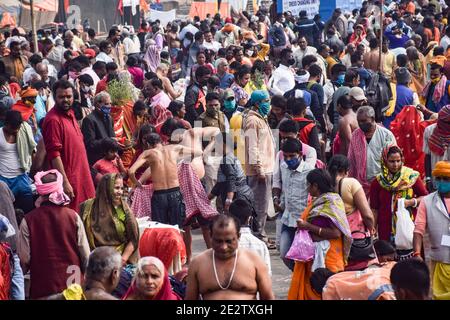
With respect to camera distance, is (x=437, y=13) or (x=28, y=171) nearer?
(x=28, y=171)

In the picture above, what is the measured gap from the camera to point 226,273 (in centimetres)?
705

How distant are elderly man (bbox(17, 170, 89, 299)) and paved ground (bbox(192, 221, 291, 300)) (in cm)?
207

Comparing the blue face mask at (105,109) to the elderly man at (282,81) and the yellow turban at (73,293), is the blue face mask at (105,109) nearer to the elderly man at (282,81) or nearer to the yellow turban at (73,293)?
the elderly man at (282,81)

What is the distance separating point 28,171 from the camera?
11.2 m

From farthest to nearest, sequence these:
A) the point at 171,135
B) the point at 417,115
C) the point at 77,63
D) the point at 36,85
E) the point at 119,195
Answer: the point at 77,63 → the point at 36,85 → the point at 417,115 → the point at 171,135 → the point at 119,195

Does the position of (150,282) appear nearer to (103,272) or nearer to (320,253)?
(103,272)

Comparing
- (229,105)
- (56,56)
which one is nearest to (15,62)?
(56,56)

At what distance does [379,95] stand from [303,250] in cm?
570

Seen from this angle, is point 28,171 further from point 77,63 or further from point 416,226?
point 77,63

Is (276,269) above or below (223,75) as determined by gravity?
below

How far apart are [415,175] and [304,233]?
49.5 inches

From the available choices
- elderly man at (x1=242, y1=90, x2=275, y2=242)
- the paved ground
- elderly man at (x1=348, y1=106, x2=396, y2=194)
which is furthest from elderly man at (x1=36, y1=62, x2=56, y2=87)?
elderly man at (x1=348, y1=106, x2=396, y2=194)

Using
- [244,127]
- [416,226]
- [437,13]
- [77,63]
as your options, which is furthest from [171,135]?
[437,13]

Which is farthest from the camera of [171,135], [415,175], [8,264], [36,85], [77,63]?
[77,63]
